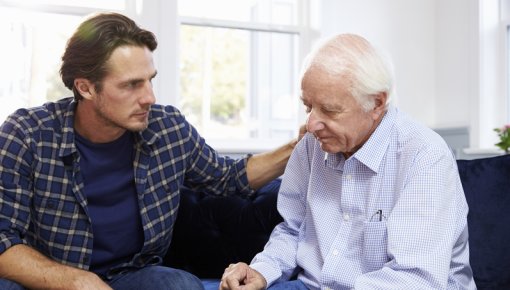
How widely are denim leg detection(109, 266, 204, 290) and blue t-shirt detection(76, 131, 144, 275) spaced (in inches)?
3.3

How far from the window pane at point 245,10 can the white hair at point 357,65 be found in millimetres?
2447

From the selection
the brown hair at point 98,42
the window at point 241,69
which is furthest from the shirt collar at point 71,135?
the window at point 241,69

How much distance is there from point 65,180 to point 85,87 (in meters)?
0.30

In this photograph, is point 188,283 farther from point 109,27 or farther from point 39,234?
point 109,27

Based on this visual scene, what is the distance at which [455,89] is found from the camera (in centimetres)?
413

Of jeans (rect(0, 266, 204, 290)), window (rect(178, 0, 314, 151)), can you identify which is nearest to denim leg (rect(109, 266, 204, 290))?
jeans (rect(0, 266, 204, 290))

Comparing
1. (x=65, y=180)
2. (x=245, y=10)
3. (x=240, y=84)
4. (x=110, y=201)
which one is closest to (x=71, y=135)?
(x=65, y=180)

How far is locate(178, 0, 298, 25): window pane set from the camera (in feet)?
12.6

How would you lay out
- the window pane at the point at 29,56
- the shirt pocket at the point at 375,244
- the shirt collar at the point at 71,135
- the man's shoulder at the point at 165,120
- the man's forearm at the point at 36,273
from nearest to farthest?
the shirt pocket at the point at 375,244
the man's forearm at the point at 36,273
the shirt collar at the point at 71,135
the man's shoulder at the point at 165,120
the window pane at the point at 29,56

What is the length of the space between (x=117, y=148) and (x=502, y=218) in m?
1.22

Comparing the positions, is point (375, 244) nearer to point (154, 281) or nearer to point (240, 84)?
point (154, 281)

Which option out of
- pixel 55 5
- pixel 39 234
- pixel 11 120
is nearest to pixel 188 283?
pixel 39 234

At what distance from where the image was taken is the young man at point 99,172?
67.0 inches

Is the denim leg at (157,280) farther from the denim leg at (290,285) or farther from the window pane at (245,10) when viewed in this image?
the window pane at (245,10)
